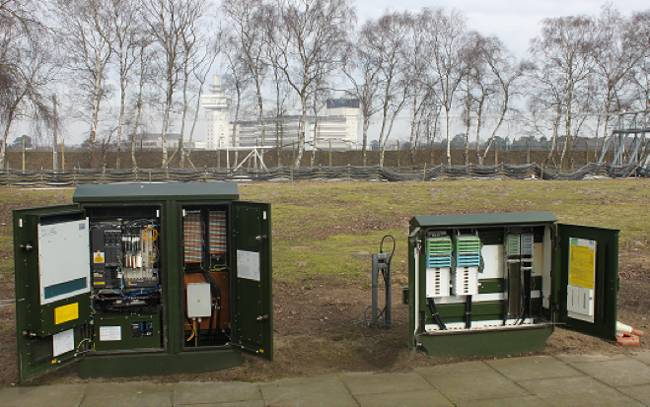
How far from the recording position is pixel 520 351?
23.1 ft

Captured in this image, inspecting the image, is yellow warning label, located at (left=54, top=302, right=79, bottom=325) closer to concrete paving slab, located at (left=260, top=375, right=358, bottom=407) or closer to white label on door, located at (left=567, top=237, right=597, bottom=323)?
concrete paving slab, located at (left=260, top=375, right=358, bottom=407)

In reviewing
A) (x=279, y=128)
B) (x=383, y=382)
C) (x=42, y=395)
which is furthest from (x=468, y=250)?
(x=279, y=128)

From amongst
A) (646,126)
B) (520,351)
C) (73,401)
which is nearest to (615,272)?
(520,351)

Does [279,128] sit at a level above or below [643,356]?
above

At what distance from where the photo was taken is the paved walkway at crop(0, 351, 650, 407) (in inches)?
226

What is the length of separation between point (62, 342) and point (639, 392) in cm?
539

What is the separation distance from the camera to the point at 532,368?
662 cm

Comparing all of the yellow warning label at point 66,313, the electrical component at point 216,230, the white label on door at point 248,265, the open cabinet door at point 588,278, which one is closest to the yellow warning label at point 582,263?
the open cabinet door at point 588,278

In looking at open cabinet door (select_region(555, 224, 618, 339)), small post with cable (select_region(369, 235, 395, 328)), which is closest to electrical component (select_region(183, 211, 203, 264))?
small post with cable (select_region(369, 235, 395, 328))

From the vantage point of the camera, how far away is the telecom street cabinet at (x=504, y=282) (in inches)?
261

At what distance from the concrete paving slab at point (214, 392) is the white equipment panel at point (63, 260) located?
1.36m

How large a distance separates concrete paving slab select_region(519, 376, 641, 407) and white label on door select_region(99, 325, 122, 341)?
399 cm

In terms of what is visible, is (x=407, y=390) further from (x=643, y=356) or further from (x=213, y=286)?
(x=643, y=356)

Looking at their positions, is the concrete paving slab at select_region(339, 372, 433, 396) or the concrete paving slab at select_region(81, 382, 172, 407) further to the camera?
the concrete paving slab at select_region(339, 372, 433, 396)
